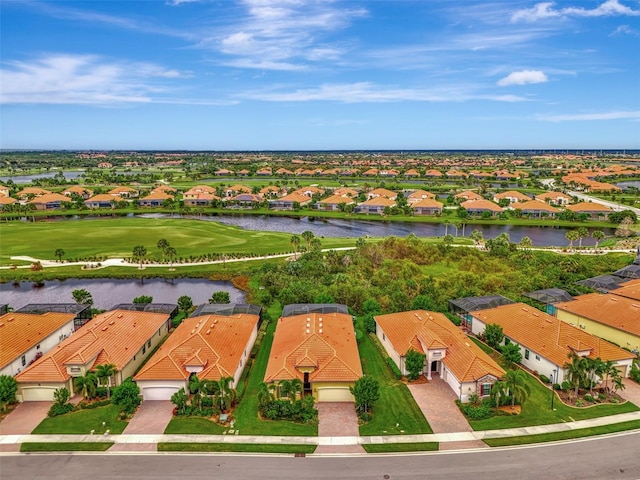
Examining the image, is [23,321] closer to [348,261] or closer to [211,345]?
[211,345]

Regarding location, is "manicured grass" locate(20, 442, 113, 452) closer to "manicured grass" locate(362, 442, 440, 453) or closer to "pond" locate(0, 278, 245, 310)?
"manicured grass" locate(362, 442, 440, 453)

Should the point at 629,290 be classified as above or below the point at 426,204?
below

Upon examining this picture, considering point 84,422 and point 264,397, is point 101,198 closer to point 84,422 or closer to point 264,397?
point 84,422

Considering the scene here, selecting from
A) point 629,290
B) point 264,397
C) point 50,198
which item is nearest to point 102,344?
point 264,397

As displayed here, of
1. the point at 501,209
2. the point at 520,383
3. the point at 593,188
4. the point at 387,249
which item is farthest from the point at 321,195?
the point at 520,383

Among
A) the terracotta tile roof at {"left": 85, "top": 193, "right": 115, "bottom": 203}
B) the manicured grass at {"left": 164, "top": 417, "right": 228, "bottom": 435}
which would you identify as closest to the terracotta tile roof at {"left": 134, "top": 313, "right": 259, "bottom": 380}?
the manicured grass at {"left": 164, "top": 417, "right": 228, "bottom": 435}

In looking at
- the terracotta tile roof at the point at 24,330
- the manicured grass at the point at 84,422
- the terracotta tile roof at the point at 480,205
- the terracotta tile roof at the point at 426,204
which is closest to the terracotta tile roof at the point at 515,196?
the terracotta tile roof at the point at 480,205
